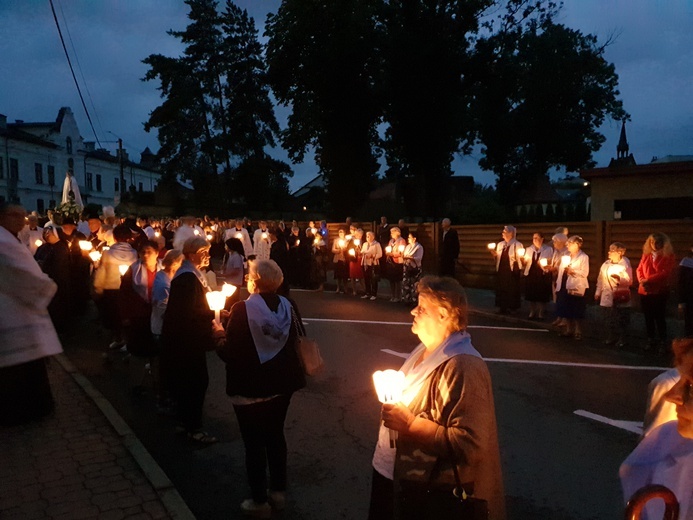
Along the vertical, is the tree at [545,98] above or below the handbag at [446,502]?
above

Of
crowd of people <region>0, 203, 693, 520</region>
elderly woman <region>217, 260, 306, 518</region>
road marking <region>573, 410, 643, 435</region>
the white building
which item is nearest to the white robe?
crowd of people <region>0, 203, 693, 520</region>

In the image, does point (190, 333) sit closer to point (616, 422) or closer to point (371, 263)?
point (616, 422)

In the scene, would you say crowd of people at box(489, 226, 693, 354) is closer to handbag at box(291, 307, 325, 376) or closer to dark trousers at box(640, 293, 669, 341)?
dark trousers at box(640, 293, 669, 341)

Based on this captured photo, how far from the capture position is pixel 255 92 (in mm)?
47500

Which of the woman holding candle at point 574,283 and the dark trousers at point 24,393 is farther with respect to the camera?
the woman holding candle at point 574,283

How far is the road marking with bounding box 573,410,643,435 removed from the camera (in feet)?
19.5

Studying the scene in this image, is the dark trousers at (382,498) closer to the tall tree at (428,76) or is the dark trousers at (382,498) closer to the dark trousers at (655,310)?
the dark trousers at (655,310)

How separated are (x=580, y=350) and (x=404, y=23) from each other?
29.9 meters

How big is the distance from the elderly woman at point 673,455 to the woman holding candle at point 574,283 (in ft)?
28.1

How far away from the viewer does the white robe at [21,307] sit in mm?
4262

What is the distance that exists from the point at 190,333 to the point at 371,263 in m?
10.8

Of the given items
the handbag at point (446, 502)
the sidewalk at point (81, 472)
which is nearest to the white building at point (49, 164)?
the sidewalk at point (81, 472)

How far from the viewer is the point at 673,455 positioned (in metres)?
2.15

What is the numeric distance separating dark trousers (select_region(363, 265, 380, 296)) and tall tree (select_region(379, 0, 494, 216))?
21149mm
